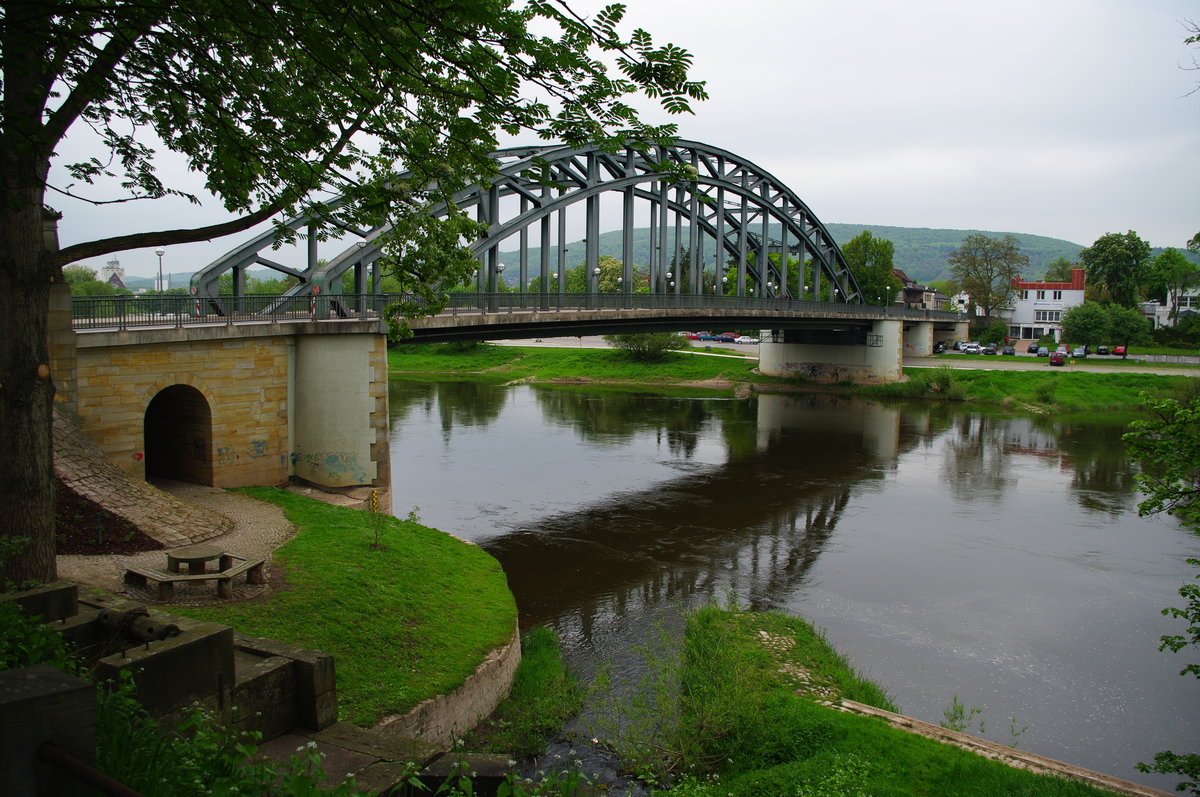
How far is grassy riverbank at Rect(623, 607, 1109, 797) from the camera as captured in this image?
8305mm

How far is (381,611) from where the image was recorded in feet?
36.2

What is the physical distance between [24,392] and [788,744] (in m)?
8.40

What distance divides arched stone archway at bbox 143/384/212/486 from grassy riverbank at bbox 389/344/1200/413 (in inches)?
1230

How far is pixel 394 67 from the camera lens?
6.57 meters

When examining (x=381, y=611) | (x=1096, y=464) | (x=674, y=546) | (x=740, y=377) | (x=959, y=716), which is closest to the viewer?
(x=959, y=716)

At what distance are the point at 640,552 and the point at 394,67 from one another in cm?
1377

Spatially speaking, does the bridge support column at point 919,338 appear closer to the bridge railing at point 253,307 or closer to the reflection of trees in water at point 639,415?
the reflection of trees in water at point 639,415

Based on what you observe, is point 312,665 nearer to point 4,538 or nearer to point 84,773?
point 4,538

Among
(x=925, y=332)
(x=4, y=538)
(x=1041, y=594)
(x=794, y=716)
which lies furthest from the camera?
(x=925, y=332)

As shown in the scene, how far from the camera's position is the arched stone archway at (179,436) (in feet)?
56.6

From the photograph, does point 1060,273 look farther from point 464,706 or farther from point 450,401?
point 464,706

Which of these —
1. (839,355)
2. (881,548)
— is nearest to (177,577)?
(881,548)

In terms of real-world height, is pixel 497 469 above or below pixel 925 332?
below

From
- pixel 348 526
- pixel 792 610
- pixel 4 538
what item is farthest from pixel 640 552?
pixel 4 538
